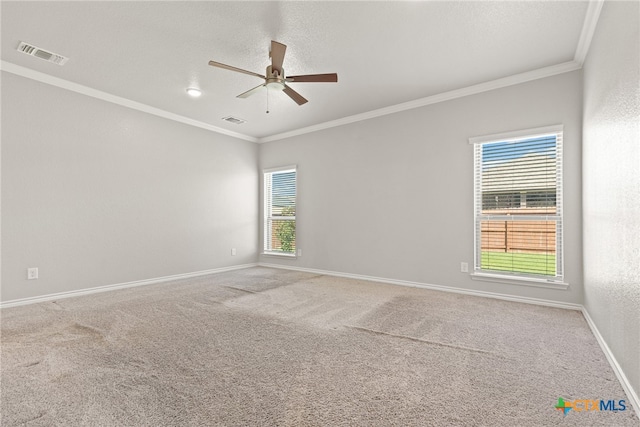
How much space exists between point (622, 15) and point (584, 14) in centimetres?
87

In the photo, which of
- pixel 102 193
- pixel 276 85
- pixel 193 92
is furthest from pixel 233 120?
pixel 276 85

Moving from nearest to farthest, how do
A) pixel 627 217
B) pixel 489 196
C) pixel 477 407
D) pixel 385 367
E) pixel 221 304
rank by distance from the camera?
pixel 477 407 → pixel 627 217 → pixel 385 367 → pixel 221 304 → pixel 489 196

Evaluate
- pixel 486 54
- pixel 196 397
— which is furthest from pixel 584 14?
pixel 196 397

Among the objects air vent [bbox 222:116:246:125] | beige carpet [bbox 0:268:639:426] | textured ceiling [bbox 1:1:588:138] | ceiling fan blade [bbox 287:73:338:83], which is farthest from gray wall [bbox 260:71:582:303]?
ceiling fan blade [bbox 287:73:338:83]

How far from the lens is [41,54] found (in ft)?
9.96

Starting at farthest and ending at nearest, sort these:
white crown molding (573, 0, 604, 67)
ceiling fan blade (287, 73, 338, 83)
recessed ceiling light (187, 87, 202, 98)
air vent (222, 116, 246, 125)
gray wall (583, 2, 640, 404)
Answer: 1. air vent (222, 116, 246, 125)
2. recessed ceiling light (187, 87, 202, 98)
3. ceiling fan blade (287, 73, 338, 83)
4. white crown molding (573, 0, 604, 67)
5. gray wall (583, 2, 640, 404)

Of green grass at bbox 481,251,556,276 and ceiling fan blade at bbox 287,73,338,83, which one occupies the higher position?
ceiling fan blade at bbox 287,73,338,83

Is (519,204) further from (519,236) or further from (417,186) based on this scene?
(417,186)

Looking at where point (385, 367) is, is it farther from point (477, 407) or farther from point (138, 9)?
point (138, 9)

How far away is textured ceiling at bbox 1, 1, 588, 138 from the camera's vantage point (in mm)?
2432

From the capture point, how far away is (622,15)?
1.82 m

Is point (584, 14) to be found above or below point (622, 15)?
above

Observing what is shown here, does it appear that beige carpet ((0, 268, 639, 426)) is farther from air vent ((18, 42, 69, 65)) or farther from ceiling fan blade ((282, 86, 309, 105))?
air vent ((18, 42, 69, 65))

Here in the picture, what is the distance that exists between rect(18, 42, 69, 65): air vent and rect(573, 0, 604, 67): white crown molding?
498 centimetres
